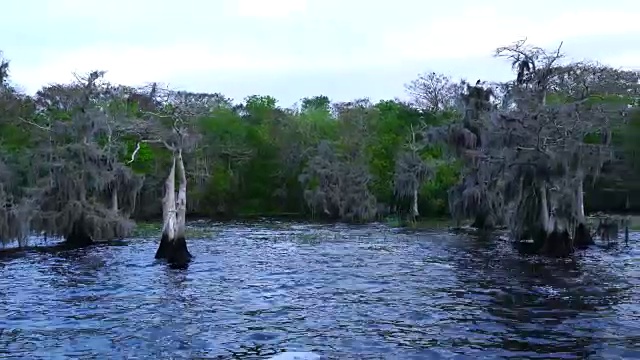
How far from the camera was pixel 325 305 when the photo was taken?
67.5ft

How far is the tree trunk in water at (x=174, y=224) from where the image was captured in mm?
29422

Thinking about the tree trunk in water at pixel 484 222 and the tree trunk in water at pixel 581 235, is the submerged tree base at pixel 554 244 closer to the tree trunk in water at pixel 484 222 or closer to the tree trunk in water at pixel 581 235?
the tree trunk in water at pixel 581 235

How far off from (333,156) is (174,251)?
113ft

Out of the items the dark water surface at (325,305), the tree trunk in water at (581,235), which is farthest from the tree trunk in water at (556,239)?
the tree trunk in water at (581,235)

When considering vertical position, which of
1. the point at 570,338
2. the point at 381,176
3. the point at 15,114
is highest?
the point at 15,114

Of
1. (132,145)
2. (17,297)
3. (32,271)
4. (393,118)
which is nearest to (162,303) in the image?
(17,297)

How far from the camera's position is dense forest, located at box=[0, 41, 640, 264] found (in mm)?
31766

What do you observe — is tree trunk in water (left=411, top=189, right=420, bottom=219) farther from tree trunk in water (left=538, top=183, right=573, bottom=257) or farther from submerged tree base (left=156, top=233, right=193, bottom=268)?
submerged tree base (left=156, top=233, right=193, bottom=268)

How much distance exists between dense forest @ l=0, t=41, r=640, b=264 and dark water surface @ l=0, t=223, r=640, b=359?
11.0 ft

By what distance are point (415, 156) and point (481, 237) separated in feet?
63.1

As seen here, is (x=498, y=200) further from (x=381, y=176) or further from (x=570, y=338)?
(x=570, y=338)

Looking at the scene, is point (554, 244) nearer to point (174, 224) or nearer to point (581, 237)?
point (581, 237)

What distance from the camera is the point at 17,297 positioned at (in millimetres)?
21953

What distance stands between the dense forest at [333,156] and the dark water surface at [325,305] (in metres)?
3.35
